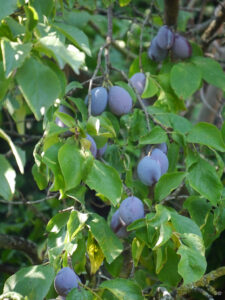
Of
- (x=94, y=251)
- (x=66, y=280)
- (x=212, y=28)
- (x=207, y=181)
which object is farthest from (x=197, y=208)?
(x=212, y=28)

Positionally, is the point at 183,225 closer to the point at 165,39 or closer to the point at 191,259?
the point at 191,259

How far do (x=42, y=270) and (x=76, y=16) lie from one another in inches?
38.6

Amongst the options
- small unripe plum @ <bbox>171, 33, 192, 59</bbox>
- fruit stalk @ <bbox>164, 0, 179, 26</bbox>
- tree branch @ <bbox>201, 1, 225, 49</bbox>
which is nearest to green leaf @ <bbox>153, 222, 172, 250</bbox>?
small unripe plum @ <bbox>171, 33, 192, 59</bbox>

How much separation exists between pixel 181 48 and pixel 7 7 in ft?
2.54

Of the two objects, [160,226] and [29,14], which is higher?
[29,14]

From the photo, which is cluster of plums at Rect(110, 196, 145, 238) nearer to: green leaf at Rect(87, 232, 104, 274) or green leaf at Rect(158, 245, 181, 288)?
green leaf at Rect(87, 232, 104, 274)

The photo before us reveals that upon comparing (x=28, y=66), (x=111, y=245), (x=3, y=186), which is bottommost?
(x=111, y=245)

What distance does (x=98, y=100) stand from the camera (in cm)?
100

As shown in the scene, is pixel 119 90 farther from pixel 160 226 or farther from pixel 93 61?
pixel 93 61

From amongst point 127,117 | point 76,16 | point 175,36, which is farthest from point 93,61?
point 127,117

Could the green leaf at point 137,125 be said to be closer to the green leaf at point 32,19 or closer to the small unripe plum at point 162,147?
the small unripe plum at point 162,147

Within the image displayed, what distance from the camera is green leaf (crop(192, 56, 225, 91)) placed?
1335mm

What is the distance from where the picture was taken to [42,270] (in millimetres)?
862

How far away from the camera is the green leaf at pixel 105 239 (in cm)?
92
